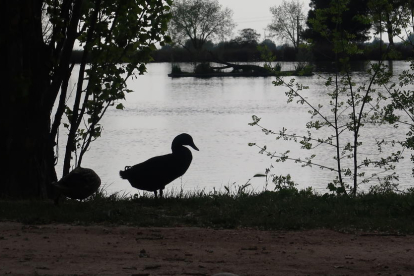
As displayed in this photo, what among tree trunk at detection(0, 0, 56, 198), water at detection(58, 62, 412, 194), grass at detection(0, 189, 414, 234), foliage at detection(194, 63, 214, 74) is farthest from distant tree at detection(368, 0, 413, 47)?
foliage at detection(194, 63, 214, 74)

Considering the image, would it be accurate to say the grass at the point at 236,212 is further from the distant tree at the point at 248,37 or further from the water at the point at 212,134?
the distant tree at the point at 248,37

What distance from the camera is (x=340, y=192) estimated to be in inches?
458

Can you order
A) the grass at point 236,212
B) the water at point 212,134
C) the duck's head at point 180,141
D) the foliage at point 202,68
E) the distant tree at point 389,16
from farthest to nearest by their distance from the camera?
the foliage at point 202,68
the water at point 212,134
the distant tree at point 389,16
the duck's head at point 180,141
the grass at point 236,212

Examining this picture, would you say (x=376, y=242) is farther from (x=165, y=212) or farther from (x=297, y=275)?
(x=165, y=212)

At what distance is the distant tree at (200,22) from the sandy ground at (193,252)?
85760 mm

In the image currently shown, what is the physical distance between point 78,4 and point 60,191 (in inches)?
122

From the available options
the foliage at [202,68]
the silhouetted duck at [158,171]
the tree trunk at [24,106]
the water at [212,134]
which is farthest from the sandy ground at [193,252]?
the foliage at [202,68]

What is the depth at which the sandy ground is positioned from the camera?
Answer: 662 cm

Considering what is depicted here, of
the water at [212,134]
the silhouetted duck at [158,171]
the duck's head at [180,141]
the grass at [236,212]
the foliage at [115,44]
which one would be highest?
the foliage at [115,44]

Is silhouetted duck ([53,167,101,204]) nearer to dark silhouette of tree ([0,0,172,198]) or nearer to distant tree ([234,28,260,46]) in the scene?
dark silhouette of tree ([0,0,172,198])

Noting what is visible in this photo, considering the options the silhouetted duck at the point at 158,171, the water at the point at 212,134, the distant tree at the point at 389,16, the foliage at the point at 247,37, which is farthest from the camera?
the foliage at the point at 247,37

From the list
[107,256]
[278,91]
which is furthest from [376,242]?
[278,91]

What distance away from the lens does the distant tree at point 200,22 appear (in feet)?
319

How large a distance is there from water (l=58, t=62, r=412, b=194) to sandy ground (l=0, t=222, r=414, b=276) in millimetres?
4986
